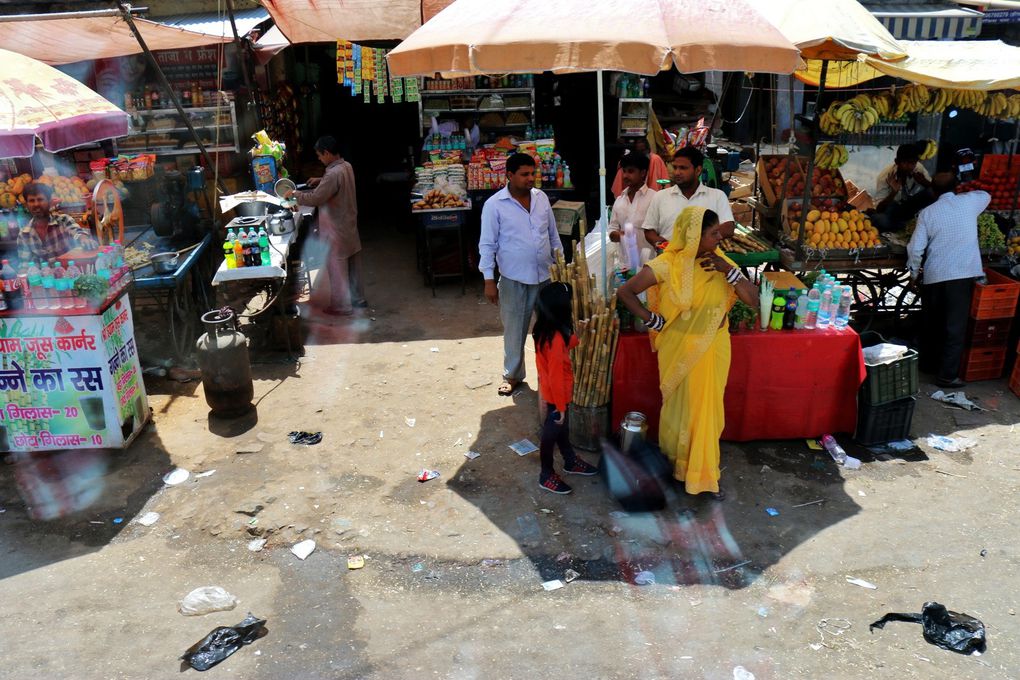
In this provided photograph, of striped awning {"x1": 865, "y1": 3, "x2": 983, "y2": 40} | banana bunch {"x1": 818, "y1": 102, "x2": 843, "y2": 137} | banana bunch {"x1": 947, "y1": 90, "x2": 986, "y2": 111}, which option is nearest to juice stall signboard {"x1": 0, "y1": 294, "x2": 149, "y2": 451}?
banana bunch {"x1": 818, "y1": 102, "x2": 843, "y2": 137}

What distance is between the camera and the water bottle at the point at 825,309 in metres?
5.80

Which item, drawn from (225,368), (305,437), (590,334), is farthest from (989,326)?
(225,368)

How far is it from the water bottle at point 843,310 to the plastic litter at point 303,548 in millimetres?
4201

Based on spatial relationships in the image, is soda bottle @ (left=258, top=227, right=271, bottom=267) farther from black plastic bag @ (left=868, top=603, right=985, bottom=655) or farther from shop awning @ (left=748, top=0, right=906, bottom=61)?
black plastic bag @ (left=868, top=603, right=985, bottom=655)

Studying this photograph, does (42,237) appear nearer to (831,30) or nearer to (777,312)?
(777,312)

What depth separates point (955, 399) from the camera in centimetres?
657

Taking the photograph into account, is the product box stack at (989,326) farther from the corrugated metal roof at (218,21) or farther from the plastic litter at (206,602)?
the corrugated metal roof at (218,21)

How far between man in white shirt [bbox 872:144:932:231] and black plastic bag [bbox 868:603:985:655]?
4610 millimetres

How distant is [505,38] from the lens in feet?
15.3

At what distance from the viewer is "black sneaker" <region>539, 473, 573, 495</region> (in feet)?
17.4

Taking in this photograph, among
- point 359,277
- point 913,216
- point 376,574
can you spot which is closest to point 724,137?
point 913,216

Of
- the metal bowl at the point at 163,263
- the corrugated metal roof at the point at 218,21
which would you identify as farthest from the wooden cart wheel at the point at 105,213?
the corrugated metal roof at the point at 218,21

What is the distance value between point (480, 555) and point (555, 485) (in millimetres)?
813

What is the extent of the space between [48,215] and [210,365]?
1848 millimetres
